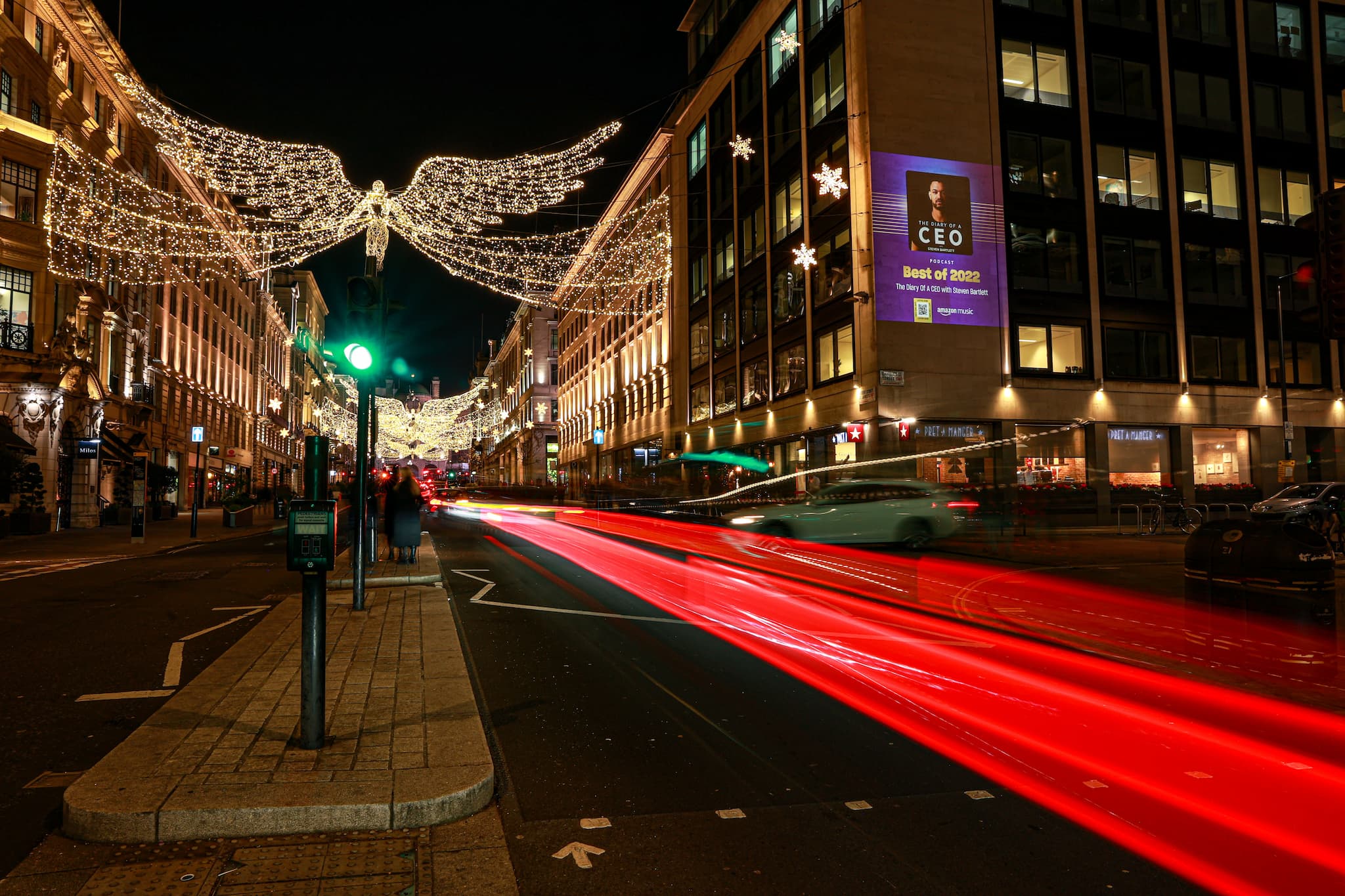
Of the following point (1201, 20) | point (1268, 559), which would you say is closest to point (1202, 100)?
point (1201, 20)

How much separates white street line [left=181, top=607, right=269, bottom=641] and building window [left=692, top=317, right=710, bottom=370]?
36.4 metres

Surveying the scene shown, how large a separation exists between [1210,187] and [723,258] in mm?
21754

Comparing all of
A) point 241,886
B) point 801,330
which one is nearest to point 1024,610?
point 241,886

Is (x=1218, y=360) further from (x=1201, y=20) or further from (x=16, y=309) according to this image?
(x=16, y=309)

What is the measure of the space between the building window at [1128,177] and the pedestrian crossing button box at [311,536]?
34812mm

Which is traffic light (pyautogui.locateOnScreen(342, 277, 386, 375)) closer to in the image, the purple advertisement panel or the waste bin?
the waste bin

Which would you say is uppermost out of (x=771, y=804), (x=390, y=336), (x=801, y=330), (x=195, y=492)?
(x=801, y=330)

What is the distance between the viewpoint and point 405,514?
14.4m

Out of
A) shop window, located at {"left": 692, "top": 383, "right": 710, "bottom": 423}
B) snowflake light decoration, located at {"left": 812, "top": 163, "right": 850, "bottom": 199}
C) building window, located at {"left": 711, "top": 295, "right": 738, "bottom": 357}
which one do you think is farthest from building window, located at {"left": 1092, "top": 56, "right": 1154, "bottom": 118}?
shop window, located at {"left": 692, "top": 383, "right": 710, "bottom": 423}

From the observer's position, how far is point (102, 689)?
20.8 feet

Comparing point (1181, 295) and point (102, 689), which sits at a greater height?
point (1181, 295)

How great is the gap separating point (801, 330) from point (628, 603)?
83.2ft

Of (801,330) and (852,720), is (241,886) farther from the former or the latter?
(801,330)

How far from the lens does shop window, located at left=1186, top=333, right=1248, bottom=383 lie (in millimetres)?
33562
